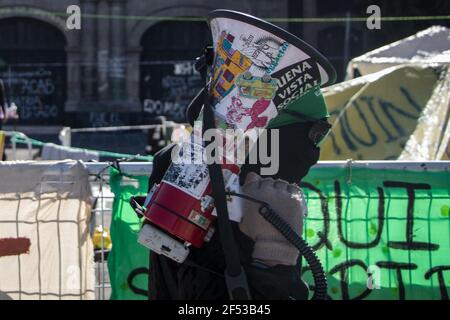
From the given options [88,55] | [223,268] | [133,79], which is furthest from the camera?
[133,79]

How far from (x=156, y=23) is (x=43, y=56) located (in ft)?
12.7

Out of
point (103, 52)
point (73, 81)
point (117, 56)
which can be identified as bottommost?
point (73, 81)

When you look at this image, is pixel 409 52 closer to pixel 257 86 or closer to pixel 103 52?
pixel 257 86

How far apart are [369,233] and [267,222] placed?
5.70ft

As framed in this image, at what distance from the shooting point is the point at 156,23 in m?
29.0

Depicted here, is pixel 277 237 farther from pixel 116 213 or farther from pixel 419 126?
pixel 419 126

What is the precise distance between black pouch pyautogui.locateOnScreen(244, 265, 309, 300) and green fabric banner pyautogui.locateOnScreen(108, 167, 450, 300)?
160 cm

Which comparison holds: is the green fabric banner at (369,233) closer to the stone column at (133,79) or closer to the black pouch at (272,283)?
the black pouch at (272,283)

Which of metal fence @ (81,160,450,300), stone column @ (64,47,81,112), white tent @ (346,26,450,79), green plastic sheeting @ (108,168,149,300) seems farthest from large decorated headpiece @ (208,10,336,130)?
stone column @ (64,47,81,112)

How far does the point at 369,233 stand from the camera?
4.45 m

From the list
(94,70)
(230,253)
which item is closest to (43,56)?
(94,70)

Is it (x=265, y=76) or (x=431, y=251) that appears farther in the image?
(x=431, y=251)

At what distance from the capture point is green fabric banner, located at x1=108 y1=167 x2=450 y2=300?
4430 mm

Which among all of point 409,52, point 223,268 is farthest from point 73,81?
point 223,268
